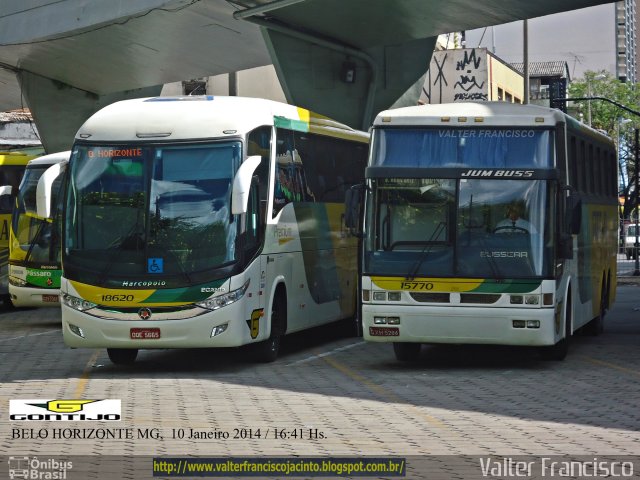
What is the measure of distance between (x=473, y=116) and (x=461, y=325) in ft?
8.62

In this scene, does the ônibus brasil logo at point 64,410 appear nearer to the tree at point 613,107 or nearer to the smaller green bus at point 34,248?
the smaller green bus at point 34,248

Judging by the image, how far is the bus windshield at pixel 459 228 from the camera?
1631cm

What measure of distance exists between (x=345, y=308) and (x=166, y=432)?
1055 cm

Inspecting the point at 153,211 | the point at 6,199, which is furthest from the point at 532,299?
the point at 6,199

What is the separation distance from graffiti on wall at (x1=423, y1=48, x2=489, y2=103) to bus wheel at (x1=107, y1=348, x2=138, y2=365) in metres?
55.6

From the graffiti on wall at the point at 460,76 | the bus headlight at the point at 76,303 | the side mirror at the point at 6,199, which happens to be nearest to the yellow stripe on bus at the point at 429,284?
the bus headlight at the point at 76,303

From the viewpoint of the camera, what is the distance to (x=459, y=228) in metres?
16.4

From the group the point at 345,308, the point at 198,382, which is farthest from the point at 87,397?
the point at 345,308

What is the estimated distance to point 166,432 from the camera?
37.0 feet

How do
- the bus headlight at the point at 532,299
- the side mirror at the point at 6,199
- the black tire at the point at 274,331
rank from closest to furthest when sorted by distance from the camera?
the bus headlight at the point at 532,299, the black tire at the point at 274,331, the side mirror at the point at 6,199

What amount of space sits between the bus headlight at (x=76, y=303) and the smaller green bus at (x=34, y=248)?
9.46m

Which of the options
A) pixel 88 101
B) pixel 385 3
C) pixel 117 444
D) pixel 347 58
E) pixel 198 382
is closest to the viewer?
pixel 117 444

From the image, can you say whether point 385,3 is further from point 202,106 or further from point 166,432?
point 166,432

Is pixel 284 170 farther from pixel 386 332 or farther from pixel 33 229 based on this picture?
pixel 33 229
